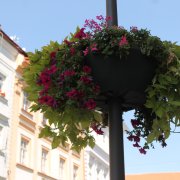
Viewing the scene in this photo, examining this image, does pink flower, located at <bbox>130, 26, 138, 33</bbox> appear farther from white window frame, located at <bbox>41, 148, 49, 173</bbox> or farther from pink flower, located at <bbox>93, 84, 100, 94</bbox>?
white window frame, located at <bbox>41, 148, 49, 173</bbox>

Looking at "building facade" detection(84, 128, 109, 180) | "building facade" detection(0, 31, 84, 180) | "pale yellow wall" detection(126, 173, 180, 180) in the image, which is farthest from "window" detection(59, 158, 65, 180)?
"pale yellow wall" detection(126, 173, 180, 180)

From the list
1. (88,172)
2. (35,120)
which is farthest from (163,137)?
(88,172)

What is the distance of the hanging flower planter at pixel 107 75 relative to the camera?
9.04ft

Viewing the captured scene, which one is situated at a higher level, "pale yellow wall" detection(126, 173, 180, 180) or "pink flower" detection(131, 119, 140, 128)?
"pale yellow wall" detection(126, 173, 180, 180)

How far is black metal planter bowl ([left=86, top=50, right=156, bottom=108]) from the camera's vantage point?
2750 mm

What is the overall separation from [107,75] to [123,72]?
100 millimetres

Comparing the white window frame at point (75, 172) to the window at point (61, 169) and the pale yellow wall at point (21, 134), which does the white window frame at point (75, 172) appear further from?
the pale yellow wall at point (21, 134)

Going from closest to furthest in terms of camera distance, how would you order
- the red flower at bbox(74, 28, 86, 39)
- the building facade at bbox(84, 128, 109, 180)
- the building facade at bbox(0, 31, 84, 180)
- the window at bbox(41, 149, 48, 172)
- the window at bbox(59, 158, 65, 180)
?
the red flower at bbox(74, 28, 86, 39), the building facade at bbox(0, 31, 84, 180), the window at bbox(41, 149, 48, 172), the window at bbox(59, 158, 65, 180), the building facade at bbox(84, 128, 109, 180)

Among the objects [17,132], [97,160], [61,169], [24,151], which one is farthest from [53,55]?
[97,160]

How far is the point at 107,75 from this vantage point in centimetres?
277

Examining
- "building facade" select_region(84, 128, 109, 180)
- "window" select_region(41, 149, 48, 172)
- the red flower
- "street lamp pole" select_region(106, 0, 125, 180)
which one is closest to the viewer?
"street lamp pole" select_region(106, 0, 125, 180)

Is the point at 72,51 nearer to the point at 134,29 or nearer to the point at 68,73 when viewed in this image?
the point at 68,73

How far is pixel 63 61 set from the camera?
289 cm

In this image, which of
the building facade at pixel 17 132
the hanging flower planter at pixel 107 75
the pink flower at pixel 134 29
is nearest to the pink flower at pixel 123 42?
the hanging flower planter at pixel 107 75
